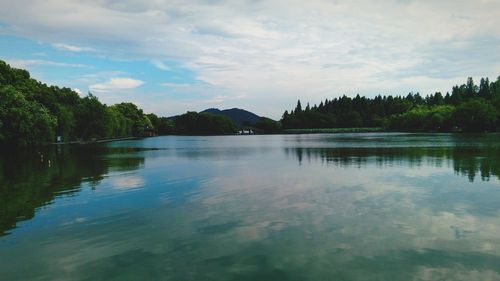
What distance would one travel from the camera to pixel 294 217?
14312 millimetres

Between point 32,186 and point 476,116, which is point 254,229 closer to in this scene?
point 32,186

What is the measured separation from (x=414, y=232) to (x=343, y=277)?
14.5ft

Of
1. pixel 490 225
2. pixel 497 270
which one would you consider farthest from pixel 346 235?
pixel 490 225

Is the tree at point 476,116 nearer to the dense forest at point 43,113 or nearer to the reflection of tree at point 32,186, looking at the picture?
the dense forest at point 43,113

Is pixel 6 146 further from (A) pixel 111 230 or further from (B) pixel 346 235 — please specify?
(B) pixel 346 235

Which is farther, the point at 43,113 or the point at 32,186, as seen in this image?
the point at 43,113

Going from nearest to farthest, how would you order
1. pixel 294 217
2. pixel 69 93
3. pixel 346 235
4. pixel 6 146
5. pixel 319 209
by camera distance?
pixel 346 235 < pixel 294 217 < pixel 319 209 < pixel 6 146 < pixel 69 93

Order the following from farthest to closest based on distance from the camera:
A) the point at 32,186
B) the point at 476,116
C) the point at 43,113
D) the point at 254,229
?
1. the point at 476,116
2. the point at 43,113
3. the point at 32,186
4. the point at 254,229

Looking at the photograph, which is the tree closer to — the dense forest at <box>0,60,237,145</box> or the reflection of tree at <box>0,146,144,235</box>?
the dense forest at <box>0,60,237,145</box>

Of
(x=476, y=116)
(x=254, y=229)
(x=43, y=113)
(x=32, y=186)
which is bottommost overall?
(x=254, y=229)

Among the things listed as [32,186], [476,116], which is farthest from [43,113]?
[476,116]

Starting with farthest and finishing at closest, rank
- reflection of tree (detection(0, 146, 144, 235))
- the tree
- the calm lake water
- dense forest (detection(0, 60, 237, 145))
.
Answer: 1. the tree
2. dense forest (detection(0, 60, 237, 145))
3. reflection of tree (detection(0, 146, 144, 235))
4. the calm lake water

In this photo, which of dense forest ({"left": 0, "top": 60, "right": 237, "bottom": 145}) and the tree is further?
the tree

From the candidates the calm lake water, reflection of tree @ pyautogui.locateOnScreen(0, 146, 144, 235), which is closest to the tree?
the calm lake water
